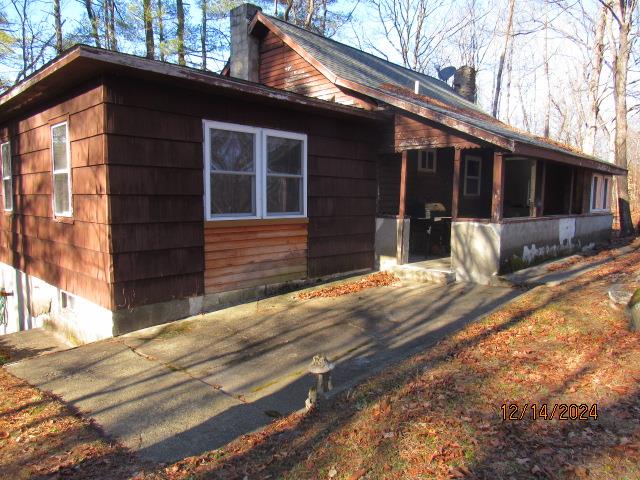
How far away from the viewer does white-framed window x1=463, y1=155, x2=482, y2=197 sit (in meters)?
14.2

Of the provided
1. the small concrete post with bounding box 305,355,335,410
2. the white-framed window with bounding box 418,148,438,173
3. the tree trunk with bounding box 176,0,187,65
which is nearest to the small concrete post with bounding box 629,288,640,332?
the small concrete post with bounding box 305,355,335,410

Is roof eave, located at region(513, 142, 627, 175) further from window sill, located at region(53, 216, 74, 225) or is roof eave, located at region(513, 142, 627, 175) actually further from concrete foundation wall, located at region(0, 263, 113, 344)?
window sill, located at region(53, 216, 74, 225)

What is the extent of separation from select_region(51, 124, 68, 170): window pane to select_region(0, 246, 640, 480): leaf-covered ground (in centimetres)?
345

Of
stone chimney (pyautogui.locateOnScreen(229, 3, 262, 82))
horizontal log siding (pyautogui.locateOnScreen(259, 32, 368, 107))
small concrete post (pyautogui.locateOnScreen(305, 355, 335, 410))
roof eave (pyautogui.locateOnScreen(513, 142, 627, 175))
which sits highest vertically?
stone chimney (pyautogui.locateOnScreen(229, 3, 262, 82))

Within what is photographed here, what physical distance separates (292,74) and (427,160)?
177 inches

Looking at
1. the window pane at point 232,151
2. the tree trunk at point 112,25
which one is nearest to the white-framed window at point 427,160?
the window pane at point 232,151

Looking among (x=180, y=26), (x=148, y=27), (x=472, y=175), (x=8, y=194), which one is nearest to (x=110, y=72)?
(x=8, y=194)

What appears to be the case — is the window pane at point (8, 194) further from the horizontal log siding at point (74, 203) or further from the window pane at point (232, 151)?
the window pane at point (232, 151)

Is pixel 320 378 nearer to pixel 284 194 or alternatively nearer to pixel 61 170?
pixel 284 194

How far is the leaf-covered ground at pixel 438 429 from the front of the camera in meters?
2.98

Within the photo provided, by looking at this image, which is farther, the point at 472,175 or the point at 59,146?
the point at 472,175

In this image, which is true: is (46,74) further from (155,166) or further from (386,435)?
(386,435)

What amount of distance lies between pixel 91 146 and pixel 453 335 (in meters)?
5.28

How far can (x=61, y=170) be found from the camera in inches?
277
